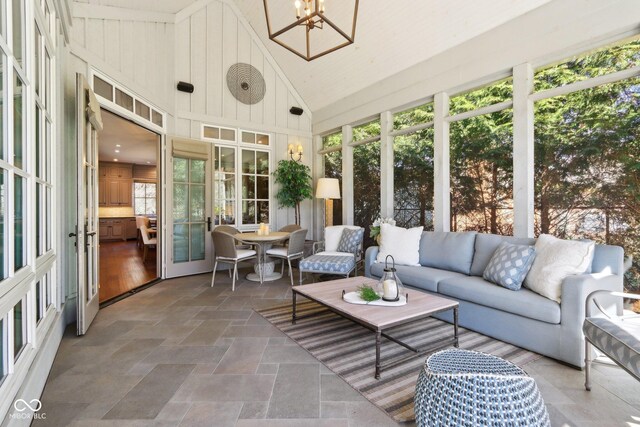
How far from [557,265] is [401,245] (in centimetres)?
165

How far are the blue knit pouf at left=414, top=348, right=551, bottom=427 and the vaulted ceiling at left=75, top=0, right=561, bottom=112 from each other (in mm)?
3620

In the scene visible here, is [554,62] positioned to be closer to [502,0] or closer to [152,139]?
[502,0]

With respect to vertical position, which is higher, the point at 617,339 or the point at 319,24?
the point at 319,24

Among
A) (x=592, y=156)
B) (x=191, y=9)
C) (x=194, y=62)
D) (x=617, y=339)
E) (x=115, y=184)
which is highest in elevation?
(x=191, y=9)

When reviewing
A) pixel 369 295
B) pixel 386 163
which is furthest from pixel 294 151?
pixel 369 295

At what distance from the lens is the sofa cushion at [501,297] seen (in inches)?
91.3

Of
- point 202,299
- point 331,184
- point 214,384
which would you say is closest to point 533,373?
point 214,384

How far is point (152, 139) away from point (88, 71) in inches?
155

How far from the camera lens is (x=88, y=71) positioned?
3.33 meters

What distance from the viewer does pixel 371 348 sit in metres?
2.51

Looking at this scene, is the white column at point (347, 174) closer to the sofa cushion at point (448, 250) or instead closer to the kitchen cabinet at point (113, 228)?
the sofa cushion at point (448, 250)

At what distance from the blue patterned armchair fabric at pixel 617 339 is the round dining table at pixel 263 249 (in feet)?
11.8

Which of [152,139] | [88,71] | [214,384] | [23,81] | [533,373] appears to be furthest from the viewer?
[152,139]

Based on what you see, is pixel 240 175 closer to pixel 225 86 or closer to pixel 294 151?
pixel 294 151
